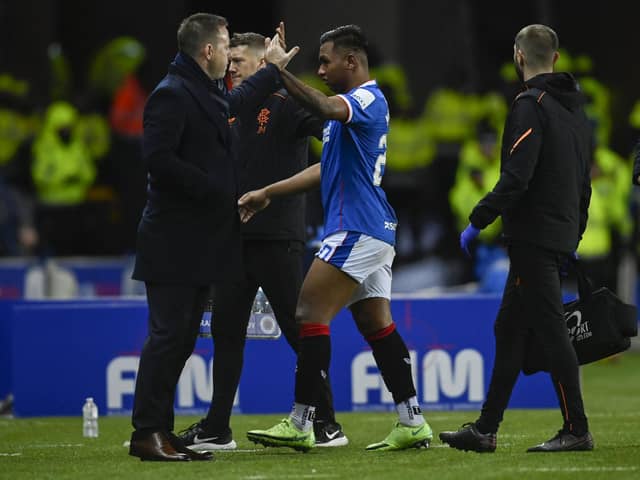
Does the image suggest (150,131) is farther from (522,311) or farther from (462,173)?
(462,173)

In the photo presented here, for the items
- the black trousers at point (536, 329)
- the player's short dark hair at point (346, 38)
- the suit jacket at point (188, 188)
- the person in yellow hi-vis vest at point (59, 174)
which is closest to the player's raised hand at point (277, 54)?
the player's short dark hair at point (346, 38)

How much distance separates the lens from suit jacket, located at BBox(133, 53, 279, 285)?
7816mm

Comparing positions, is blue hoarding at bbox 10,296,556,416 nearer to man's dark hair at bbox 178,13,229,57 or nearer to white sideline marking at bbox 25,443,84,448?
white sideline marking at bbox 25,443,84,448

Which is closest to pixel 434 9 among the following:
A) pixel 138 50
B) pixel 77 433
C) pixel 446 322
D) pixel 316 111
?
pixel 138 50

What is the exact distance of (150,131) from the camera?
7840 mm

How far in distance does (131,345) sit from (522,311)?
12.5 feet

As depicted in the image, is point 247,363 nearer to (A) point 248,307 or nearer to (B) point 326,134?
(A) point 248,307

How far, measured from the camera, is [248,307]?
8.93 metres

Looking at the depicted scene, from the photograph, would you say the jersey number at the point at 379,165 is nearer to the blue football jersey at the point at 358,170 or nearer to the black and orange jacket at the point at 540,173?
the blue football jersey at the point at 358,170

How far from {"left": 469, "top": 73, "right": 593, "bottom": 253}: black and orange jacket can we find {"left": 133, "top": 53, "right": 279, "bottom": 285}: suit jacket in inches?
47.7

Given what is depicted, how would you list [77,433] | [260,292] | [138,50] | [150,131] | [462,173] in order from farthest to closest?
[138,50] → [462,173] → [77,433] → [260,292] → [150,131]

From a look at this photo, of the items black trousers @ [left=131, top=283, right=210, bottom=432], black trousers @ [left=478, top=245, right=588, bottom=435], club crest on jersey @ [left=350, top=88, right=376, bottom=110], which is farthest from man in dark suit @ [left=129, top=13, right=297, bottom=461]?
black trousers @ [left=478, top=245, right=588, bottom=435]

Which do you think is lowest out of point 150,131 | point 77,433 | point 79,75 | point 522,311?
point 77,433

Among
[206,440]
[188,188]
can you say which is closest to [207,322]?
[206,440]
